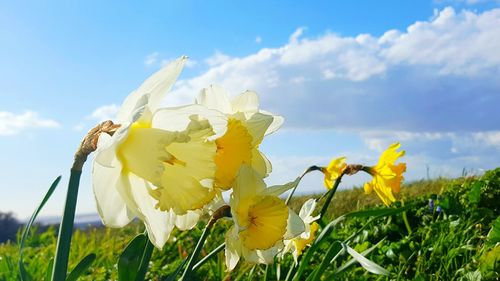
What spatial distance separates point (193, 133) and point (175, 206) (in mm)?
157

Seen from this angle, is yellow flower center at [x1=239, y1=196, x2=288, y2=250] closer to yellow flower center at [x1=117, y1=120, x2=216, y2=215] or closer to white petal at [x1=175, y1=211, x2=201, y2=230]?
white petal at [x1=175, y1=211, x2=201, y2=230]

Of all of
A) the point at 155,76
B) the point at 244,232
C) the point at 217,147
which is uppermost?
the point at 155,76

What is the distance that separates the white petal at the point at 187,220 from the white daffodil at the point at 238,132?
0.14 m

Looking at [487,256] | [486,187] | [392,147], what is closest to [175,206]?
[392,147]

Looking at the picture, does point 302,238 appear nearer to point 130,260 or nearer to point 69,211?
point 130,260

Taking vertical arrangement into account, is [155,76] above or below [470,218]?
above

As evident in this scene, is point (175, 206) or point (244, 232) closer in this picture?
point (175, 206)

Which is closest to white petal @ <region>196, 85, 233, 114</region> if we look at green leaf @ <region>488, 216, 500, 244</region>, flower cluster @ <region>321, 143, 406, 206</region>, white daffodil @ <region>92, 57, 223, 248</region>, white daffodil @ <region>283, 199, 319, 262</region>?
white daffodil @ <region>92, 57, 223, 248</region>

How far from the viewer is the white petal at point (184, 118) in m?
1.32

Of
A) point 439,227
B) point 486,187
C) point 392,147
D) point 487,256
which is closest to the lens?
point 392,147

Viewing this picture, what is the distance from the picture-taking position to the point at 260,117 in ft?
4.73

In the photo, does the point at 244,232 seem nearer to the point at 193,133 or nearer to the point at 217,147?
the point at 217,147

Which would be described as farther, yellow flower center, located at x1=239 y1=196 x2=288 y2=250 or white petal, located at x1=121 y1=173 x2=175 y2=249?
yellow flower center, located at x1=239 y1=196 x2=288 y2=250

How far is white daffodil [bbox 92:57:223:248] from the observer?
126 cm
